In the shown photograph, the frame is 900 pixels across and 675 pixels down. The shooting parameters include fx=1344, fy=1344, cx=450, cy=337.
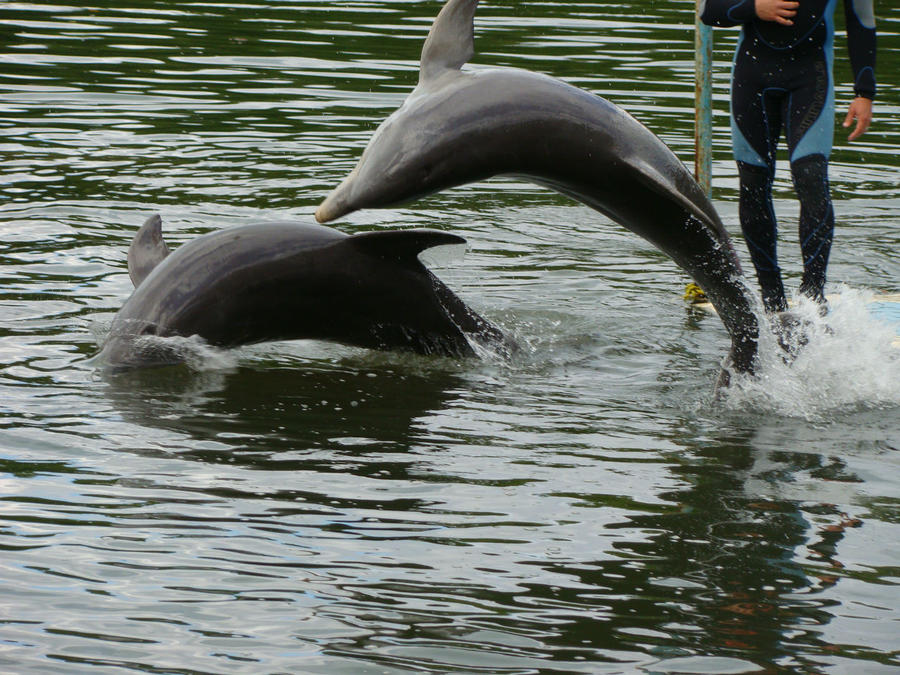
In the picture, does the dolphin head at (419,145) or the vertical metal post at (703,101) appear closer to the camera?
the dolphin head at (419,145)

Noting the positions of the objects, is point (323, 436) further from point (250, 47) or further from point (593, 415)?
point (250, 47)

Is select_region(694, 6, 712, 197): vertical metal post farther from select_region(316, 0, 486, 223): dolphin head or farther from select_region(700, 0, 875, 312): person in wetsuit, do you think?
select_region(316, 0, 486, 223): dolphin head

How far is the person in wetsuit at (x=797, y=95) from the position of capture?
713 centimetres

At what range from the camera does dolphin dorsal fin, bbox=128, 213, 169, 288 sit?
7.09 meters

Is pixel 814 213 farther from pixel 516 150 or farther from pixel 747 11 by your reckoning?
pixel 516 150

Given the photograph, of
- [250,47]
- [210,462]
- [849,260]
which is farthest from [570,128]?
[250,47]

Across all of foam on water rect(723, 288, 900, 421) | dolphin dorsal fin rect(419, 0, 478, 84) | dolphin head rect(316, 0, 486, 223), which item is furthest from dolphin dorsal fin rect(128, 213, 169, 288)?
foam on water rect(723, 288, 900, 421)

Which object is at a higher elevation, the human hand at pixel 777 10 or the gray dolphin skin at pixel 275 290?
the human hand at pixel 777 10

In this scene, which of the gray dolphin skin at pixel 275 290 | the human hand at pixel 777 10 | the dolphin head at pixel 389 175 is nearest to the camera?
the dolphin head at pixel 389 175

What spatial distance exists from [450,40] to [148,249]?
7.35 ft

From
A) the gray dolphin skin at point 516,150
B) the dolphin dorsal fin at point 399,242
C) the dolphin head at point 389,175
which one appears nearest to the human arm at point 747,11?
the gray dolphin skin at point 516,150

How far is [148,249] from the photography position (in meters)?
7.13

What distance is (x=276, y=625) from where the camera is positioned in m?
4.06

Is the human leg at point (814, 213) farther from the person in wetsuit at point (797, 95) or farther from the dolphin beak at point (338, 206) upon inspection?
the dolphin beak at point (338, 206)
